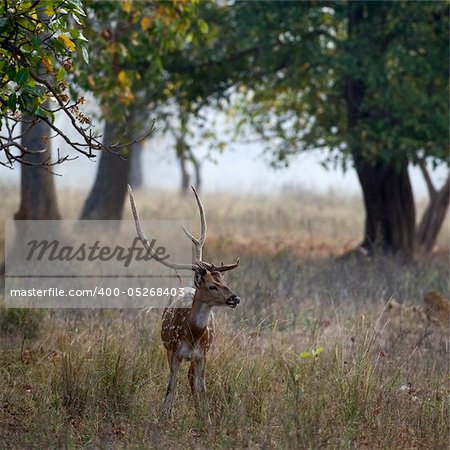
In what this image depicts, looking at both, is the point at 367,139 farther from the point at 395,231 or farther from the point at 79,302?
the point at 79,302

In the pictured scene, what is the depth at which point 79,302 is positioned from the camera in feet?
33.8

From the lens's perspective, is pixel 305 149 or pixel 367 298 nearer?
pixel 367 298

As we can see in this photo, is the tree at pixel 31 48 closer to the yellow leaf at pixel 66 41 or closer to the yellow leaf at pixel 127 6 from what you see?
the yellow leaf at pixel 66 41

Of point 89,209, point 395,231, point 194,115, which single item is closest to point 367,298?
point 395,231

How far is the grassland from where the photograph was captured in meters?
6.73

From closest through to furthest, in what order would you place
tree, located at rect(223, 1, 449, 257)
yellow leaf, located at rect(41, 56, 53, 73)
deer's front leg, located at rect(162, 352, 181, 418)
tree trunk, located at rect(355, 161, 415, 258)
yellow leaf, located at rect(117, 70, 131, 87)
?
deer's front leg, located at rect(162, 352, 181, 418) < yellow leaf, located at rect(41, 56, 53, 73) < yellow leaf, located at rect(117, 70, 131, 87) < tree, located at rect(223, 1, 449, 257) < tree trunk, located at rect(355, 161, 415, 258)

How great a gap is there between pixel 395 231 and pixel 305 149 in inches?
87.8

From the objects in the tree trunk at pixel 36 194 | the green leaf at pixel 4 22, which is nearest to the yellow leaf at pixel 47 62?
the green leaf at pixel 4 22

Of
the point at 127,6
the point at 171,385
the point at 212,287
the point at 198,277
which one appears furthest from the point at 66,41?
the point at 127,6

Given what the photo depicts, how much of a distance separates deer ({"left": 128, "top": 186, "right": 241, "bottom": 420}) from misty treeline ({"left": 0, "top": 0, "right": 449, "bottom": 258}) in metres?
5.64

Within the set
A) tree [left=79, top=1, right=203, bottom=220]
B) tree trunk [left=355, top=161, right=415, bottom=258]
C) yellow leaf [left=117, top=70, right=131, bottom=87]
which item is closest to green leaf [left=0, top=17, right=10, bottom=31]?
tree [left=79, top=1, right=203, bottom=220]

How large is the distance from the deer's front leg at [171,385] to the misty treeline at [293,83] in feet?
19.3

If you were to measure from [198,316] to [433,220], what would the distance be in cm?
1243

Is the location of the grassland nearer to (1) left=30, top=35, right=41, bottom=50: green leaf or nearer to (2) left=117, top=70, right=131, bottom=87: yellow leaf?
(1) left=30, top=35, right=41, bottom=50: green leaf
